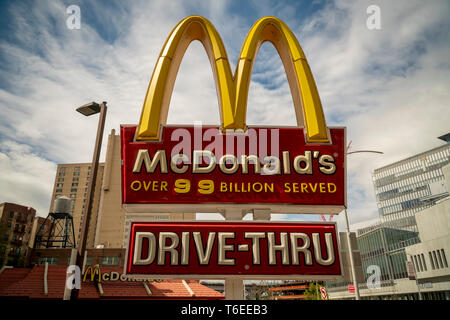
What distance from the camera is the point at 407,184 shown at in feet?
Result: 345

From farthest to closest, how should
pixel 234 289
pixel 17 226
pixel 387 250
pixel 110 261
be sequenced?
1. pixel 17 226
2. pixel 387 250
3. pixel 110 261
4. pixel 234 289

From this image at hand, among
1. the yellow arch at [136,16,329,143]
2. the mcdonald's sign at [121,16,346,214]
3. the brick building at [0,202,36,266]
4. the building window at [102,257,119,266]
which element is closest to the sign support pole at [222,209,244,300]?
the mcdonald's sign at [121,16,346,214]

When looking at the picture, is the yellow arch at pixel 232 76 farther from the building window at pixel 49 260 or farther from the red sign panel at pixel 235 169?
the building window at pixel 49 260

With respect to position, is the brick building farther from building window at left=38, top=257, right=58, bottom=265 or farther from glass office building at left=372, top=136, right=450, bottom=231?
glass office building at left=372, top=136, right=450, bottom=231

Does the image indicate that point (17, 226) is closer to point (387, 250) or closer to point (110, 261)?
point (110, 261)

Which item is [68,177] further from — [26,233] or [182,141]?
[182,141]

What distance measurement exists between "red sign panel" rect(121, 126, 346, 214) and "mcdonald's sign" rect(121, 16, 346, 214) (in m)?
0.02

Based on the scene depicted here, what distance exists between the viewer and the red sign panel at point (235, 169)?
735 cm

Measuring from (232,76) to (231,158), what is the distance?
2169mm

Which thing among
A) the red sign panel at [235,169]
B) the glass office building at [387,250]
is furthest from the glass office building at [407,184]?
the red sign panel at [235,169]

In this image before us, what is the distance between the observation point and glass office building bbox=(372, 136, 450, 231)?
98.9 m

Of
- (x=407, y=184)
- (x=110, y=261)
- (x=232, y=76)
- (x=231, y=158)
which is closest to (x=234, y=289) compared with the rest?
(x=231, y=158)

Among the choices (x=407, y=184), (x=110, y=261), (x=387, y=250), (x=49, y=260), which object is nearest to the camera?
(x=49, y=260)
